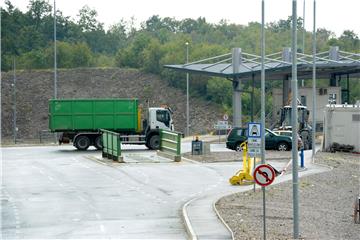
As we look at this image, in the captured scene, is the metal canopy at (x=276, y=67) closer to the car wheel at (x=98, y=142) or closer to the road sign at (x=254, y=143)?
the car wheel at (x=98, y=142)

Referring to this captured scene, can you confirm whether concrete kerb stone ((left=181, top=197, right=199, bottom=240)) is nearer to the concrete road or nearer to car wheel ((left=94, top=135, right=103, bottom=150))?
the concrete road

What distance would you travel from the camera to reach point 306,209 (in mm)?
26453

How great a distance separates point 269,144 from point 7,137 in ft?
140

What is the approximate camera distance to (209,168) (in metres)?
40.0

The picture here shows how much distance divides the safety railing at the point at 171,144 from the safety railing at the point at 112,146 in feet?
9.89

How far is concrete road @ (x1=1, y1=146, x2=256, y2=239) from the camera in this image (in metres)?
21.6

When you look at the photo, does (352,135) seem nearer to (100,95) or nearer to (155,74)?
(100,95)

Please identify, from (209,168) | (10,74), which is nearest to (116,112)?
(209,168)

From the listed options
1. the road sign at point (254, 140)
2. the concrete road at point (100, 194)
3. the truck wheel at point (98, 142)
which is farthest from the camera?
the truck wheel at point (98, 142)

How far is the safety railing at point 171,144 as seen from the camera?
145ft

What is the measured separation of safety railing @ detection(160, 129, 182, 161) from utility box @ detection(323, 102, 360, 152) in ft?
33.0

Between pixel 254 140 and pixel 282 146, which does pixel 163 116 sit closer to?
pixel 282 146

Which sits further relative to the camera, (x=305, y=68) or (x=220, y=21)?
(x=220, y=21)

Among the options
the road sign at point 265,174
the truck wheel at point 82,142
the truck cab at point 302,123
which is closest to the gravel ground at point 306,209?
the road sign at point 265,174
